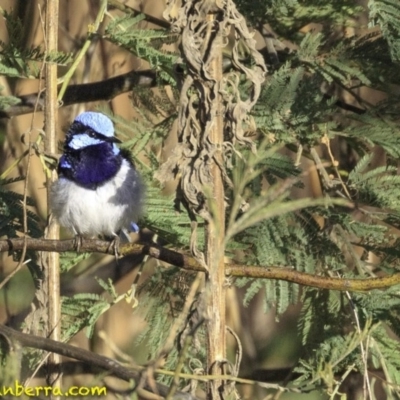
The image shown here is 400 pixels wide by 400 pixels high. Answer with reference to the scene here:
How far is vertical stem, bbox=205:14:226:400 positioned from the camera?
1.54 metres

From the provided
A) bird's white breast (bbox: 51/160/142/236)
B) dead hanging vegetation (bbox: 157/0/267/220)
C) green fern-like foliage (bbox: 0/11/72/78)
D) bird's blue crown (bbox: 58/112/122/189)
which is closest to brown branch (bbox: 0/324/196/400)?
dead hanging vegetation (bbox: 157/0/267/220)

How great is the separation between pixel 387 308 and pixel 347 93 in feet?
4.20

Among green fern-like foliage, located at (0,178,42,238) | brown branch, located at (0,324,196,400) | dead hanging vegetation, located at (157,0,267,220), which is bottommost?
green fern-like foliage, located at (0,178,42,238)

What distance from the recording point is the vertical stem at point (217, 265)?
5.05 ft

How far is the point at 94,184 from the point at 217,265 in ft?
5.28

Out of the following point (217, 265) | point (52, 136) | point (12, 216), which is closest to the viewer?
point (217, 265)

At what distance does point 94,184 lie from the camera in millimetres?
3025

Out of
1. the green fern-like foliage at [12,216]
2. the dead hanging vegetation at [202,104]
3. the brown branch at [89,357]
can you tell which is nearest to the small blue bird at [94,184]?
the green fern-like foliage at [12,216]

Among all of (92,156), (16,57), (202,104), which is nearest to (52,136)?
(92,156)

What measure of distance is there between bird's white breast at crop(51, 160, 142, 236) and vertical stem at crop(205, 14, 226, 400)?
4.33ft

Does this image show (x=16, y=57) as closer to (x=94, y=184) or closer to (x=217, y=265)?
(x=94, y=184)

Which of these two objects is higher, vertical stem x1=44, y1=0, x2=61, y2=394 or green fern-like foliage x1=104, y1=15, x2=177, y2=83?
green fern-like foliage x1=104, y1=15, x2=177, y2=83

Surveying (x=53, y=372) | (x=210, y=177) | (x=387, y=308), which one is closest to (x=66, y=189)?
(x=53, y=372)

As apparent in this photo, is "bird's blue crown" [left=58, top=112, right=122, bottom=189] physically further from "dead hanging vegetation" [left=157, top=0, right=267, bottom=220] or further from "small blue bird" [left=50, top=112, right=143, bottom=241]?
"dead hanging vegetation" [left=157, top=0, right=267, bottom=220]
